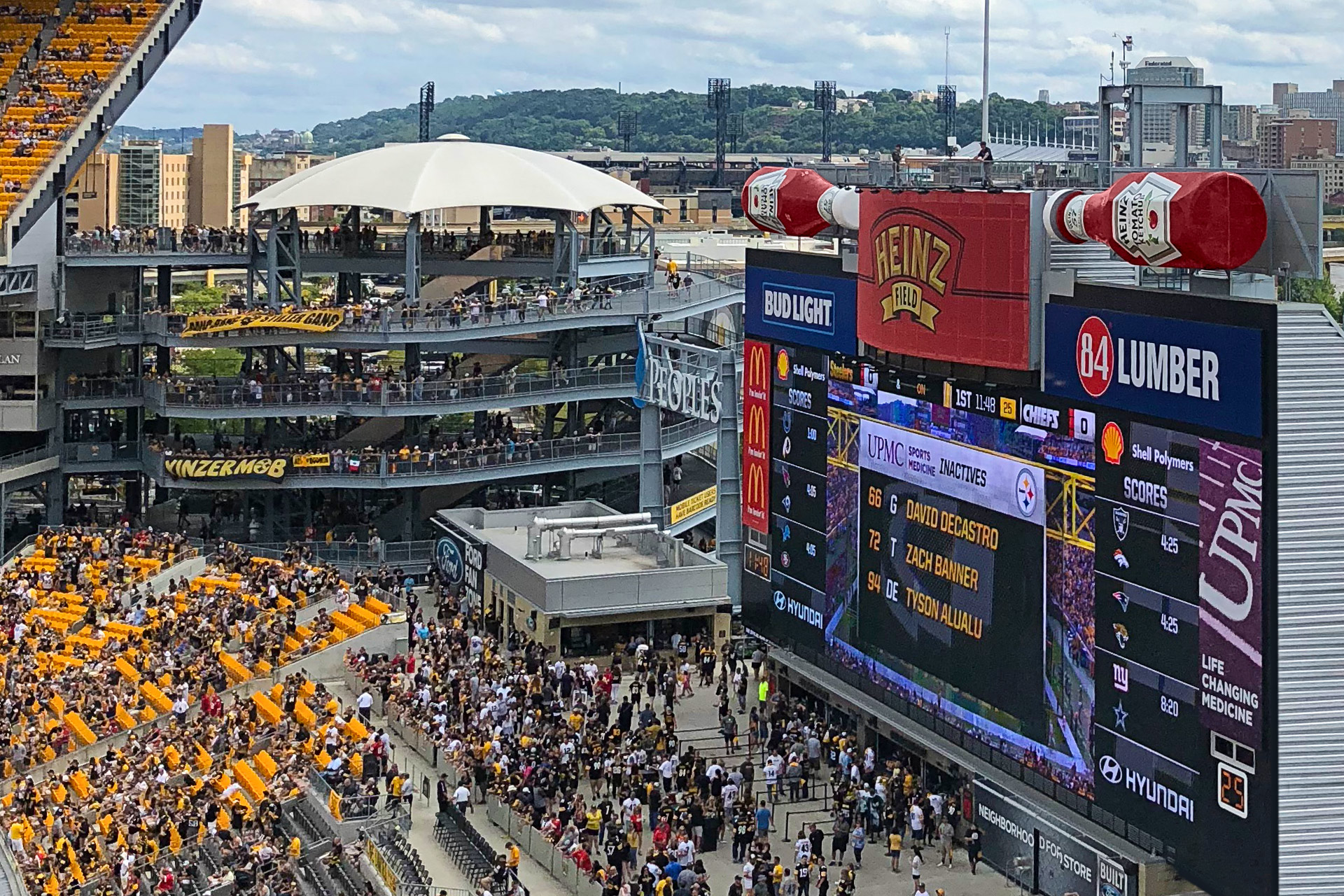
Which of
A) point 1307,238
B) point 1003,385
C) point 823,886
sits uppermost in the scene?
point 1307,238

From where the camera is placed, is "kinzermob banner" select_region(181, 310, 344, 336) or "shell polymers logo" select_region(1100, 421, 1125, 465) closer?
"shell polymers logo" select_region(1100, 421, 1125, 465)

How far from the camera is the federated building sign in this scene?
180ft

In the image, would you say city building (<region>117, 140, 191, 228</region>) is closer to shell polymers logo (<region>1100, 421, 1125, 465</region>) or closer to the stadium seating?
the stadium seating

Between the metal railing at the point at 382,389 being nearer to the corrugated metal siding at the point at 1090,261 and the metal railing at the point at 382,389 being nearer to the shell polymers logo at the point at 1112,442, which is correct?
the corrugated metal siding at the point at 1090,261

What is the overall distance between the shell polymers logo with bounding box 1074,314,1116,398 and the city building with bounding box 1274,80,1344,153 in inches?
1977

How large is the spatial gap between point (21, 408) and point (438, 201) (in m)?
13.2

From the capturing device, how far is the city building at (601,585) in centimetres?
4344

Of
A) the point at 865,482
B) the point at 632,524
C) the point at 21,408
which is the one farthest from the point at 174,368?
the point at 865,482

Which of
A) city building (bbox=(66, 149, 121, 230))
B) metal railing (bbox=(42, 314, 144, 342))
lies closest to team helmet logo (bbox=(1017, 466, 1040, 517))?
metal railing (bbox=(42, 314, 144, 342))

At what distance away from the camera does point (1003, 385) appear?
96.4ft

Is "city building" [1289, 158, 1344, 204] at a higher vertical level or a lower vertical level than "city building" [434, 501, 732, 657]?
higher

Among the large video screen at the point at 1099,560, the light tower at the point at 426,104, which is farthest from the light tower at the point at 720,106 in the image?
the large video screen at the point at 1099,560

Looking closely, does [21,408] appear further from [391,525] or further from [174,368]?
[174,368]

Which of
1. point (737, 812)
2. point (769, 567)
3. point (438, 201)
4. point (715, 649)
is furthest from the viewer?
point (438, 201)
